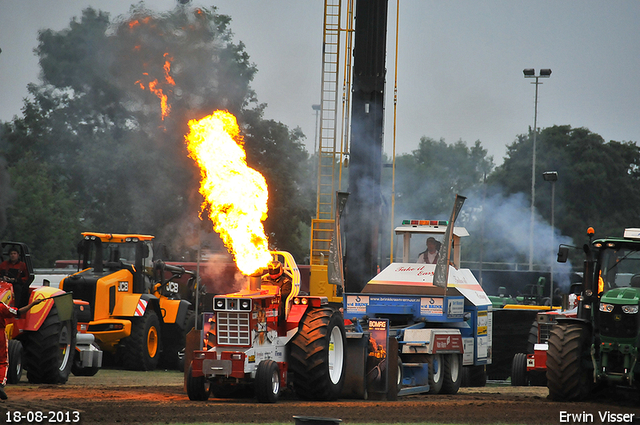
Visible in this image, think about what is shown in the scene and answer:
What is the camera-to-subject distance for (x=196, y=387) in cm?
1194

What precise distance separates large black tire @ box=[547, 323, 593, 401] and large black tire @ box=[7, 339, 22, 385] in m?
8.15

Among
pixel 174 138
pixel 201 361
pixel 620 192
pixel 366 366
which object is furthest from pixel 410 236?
pixel 620 192

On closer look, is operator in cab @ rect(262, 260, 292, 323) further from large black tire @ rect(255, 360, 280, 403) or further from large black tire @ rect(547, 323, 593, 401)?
large black tire @ rect(547, 323, 593, 401)

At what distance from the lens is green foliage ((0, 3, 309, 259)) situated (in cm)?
2758

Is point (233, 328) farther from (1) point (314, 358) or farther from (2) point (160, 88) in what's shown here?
(2) point (160, 88)

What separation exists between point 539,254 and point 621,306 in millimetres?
33365

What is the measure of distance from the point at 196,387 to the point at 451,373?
5500mm

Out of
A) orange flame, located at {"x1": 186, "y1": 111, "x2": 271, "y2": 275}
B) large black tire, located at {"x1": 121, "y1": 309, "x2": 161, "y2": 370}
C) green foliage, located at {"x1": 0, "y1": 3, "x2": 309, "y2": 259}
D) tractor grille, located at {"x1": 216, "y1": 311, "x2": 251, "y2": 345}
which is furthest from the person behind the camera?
green foliage, located at {"x1": 0, "y1": 3, "x2": 309, "y2": 259}

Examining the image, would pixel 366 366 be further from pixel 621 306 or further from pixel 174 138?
pixel 174 138

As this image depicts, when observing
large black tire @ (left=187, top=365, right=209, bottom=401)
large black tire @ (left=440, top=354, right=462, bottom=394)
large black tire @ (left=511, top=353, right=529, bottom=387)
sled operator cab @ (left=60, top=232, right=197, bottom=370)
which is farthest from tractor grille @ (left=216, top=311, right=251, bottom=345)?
large black tire @ (left=511, top=353, right=529, bottom=387)

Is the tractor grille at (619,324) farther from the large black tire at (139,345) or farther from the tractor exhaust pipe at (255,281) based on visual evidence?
the large black tire at (139,345)

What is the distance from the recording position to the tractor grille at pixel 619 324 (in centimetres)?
1201

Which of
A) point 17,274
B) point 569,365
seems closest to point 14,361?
point 17,274

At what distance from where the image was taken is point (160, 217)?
3278 cm
